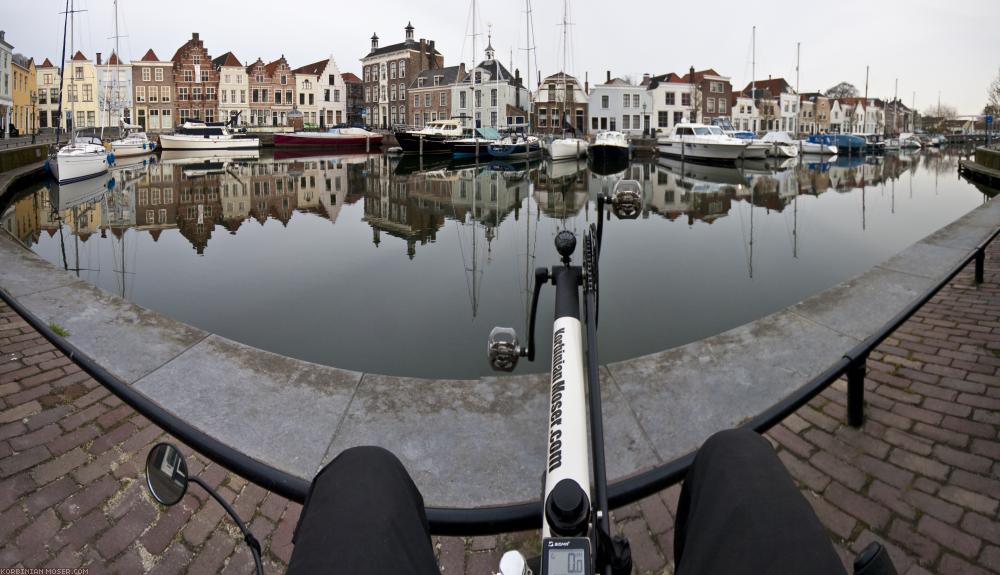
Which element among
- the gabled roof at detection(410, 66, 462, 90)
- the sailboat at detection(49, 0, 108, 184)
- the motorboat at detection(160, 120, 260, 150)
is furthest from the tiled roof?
the sailboat at detection(49, 0, 108, 184)

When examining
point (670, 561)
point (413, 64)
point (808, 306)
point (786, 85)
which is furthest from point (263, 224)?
point (786, 85)

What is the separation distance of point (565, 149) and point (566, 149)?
0.43 ft

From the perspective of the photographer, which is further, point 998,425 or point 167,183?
point 167,183

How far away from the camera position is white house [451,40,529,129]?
66938 mm

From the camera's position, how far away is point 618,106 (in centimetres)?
6975

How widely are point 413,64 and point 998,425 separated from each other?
78.9 meters

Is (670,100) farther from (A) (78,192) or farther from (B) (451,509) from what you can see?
(B) (451,509)

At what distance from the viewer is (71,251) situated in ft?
38.0

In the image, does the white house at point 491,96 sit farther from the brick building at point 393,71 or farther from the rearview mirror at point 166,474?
the rearview mirror at point 166,474

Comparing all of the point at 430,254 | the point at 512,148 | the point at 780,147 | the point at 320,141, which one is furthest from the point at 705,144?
the point at 320,141

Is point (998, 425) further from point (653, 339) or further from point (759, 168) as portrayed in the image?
point (759, 168)

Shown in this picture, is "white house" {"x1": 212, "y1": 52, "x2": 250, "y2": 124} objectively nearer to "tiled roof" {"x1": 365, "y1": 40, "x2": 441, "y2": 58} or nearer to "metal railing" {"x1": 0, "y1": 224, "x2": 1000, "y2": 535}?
"tiled roof" {"x1": 365, "y1": 40, "x2": 441, "y2": 58}

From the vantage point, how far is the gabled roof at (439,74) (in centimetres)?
7044

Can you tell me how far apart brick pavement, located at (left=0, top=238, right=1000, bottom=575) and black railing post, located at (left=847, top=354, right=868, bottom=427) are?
0.23 ft
